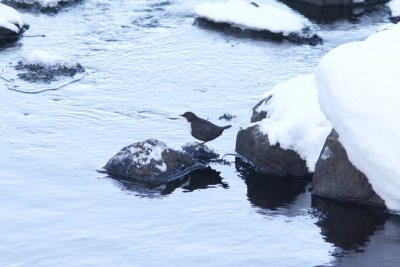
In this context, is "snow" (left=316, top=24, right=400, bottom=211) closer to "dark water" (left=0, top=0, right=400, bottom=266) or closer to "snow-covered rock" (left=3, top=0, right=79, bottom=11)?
"dark water" (left=0, top=0, right=400, bottom=266)

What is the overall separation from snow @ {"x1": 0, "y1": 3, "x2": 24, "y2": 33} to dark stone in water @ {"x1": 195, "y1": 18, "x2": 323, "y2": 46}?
16.0 feet

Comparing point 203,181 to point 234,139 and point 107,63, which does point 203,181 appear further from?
point 107,63

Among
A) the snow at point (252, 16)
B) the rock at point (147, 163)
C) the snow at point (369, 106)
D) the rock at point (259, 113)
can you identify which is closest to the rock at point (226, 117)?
the rock at point (259, 113)

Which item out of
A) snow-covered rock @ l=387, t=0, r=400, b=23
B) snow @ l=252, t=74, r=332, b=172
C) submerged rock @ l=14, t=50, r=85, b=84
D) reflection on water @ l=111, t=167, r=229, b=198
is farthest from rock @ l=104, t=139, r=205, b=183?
snow-covered rock @ l=387, t=0, r=400, b=23

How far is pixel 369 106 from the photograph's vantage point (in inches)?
570

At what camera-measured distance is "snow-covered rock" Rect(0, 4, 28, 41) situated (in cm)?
2450

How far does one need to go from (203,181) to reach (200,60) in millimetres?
7383

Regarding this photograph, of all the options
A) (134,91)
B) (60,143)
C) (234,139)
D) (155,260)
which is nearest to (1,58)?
(134,91)

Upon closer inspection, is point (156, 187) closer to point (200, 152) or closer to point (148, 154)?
point (148, 154)

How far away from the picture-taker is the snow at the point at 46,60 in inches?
865

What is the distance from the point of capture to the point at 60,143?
57.7 ft

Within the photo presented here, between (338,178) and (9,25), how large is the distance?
40.6 feet

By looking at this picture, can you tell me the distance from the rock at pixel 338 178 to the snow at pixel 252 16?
9.64 m

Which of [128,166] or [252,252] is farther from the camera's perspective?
[128,166]
